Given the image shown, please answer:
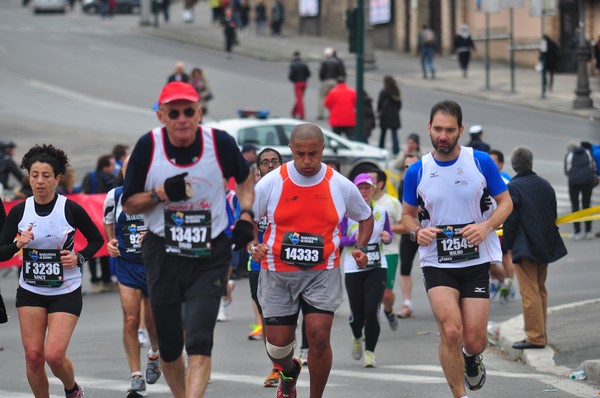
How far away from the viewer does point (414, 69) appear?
45.3m

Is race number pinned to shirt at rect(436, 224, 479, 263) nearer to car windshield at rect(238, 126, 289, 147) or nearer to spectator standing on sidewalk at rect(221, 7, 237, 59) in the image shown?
car windshield at rect(238, 126, 289, 147)

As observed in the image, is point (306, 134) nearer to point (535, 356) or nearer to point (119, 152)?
point (535, 356)

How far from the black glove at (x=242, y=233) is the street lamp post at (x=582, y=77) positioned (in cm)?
2658

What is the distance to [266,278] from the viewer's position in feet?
28.8

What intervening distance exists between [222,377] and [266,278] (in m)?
2.53

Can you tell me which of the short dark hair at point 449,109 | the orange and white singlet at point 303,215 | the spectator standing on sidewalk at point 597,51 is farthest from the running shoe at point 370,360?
the spectator standing on sidewalk at point 597,51

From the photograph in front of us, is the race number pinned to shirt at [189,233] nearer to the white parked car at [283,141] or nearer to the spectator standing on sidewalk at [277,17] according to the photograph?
the white parked car at [283,141]

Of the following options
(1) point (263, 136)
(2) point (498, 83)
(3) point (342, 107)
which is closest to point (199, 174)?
(1) point (263, 136)

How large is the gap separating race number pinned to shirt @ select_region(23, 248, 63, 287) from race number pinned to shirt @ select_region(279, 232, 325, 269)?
5.14 ft

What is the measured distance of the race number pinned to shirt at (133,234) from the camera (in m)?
10.6

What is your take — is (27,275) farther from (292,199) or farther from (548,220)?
(548,220)

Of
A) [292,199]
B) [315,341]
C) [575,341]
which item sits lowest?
[575,341]

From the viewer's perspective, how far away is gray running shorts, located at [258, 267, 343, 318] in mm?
8594

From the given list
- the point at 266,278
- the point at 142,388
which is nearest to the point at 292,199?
the point at 266,278
